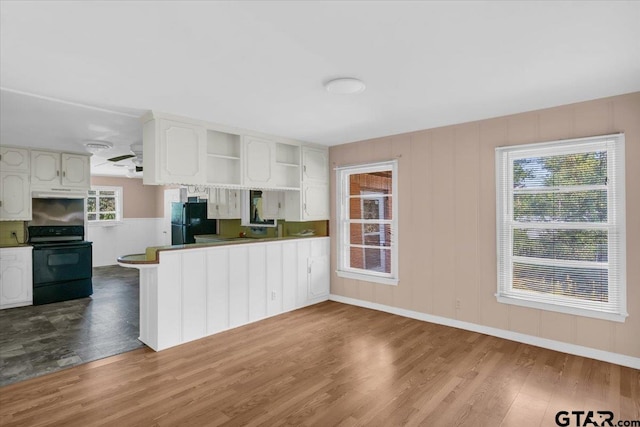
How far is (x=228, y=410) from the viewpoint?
243 cm

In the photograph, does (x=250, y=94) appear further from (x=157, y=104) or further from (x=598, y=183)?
(x=598, y=183)

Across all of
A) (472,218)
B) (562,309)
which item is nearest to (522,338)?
(562,309)

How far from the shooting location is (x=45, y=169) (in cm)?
541

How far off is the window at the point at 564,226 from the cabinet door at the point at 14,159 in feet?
22.1

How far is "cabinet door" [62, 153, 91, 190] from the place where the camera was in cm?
558

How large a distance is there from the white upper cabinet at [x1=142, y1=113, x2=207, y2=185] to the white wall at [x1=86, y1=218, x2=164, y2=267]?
568cm

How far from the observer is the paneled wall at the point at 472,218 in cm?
307

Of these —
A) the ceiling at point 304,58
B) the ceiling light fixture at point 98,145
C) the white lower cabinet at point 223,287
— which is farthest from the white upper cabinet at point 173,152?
the ceiling light fixture at point 98,145

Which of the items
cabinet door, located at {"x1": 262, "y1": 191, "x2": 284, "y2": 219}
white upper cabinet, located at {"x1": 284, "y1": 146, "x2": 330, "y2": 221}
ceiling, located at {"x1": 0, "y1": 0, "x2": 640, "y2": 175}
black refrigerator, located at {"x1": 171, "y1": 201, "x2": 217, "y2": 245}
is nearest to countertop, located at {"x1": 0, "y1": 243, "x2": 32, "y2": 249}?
ceiling, located at {"x1": 0, "y1": 0, "x2": 640, "y2": 175}

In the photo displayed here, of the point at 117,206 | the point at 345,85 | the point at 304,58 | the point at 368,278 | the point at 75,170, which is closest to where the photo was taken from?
the point at 304,58

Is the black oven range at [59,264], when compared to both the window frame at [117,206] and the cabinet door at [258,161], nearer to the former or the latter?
the window frame at [117,206]

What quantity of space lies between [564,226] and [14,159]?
24.4 ft

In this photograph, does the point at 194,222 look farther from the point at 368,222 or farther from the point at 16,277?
the point at 368,222

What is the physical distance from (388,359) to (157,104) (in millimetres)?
3296
